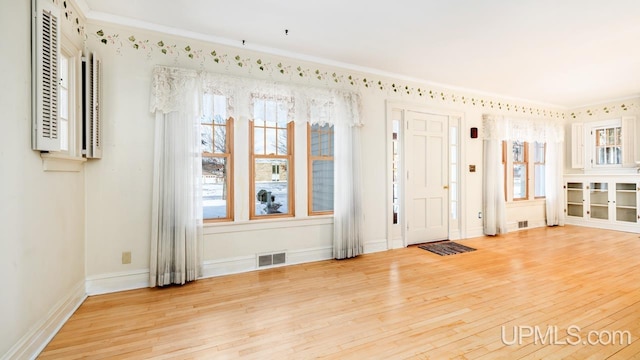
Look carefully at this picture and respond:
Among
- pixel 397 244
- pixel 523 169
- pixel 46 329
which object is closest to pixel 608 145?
pixel 523 169

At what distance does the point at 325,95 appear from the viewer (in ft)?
13.3

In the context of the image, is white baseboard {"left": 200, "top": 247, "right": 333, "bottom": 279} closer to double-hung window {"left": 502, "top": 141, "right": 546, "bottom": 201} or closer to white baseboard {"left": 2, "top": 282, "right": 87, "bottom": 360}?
white baseboard {"left": 2, "top": 282, "right": 87, "bottom": 360}

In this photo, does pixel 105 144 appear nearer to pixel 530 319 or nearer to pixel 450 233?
pixel 530 319

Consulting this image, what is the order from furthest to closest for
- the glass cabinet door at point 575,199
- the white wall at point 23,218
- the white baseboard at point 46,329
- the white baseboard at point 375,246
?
the glass cabinet door at point 575,199 → the white baseboard at point 375,246 → the white baseboard at point 46,329 → the white wall at point 23,218

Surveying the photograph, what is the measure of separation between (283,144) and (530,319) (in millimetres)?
3169

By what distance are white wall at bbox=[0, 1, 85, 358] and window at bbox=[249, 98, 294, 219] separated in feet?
6.32

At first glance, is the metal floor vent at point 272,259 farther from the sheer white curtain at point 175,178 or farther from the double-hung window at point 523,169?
the double-hung window at point 523,169

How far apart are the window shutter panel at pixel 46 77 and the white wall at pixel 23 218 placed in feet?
0.14

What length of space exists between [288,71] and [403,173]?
7.93ft

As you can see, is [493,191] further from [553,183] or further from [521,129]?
[553,183]

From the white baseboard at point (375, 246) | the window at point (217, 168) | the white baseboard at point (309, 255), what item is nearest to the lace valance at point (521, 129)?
the white baseboard at point (375, 246)

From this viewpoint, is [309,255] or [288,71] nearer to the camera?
[288,71]

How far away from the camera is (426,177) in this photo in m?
5.11

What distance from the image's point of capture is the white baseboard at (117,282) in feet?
9.82
